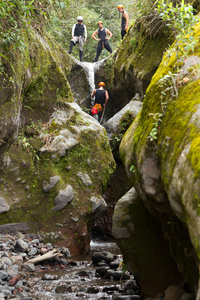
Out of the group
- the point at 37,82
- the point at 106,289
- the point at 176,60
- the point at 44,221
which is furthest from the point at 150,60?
the point at 106,289

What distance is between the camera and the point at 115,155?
12.4 metres

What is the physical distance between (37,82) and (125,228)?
6033mm

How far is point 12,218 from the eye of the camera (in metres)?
8.05

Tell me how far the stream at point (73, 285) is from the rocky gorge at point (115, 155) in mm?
911

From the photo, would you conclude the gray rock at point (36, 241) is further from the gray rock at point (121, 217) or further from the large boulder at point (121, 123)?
the large boulder at point (121, 123)

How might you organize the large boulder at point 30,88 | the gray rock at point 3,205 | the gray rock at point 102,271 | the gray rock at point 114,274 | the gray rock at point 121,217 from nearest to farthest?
the gray rock at point 121,217, the gray rock at point 114,274, the gray rock at point 102,271, the large boulder at point 30,88, the gray rock at point 3,205

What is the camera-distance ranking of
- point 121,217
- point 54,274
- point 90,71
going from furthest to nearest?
1. point 90,71
2. point 54,274
3. point 121,217

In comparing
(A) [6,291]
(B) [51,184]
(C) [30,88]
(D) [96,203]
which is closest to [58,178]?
(B) [51,184]

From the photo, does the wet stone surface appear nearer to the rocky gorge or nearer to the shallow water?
the shallow water

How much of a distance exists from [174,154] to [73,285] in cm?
399

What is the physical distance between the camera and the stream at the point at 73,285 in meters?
5.23

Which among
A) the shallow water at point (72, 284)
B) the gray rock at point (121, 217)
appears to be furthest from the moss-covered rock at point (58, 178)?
the gray rock at point (121, 217)

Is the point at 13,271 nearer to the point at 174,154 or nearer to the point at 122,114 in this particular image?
the point at 174,154

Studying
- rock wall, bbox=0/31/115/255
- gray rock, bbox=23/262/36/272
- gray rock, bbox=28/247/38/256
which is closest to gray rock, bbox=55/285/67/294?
gray rock, bbox=23/262/36/272
